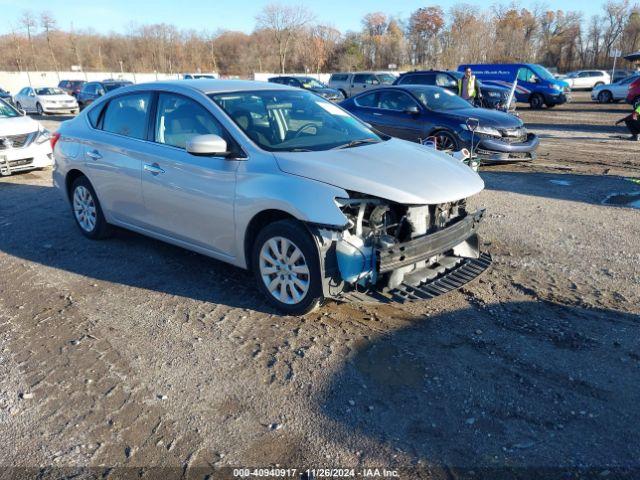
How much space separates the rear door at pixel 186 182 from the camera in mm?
4484

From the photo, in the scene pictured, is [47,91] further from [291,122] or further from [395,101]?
[291,122]

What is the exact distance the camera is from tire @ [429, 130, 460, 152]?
10.4 metres

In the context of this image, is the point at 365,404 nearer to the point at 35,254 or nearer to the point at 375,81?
the point at 35,254

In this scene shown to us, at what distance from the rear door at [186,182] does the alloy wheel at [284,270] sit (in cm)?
41

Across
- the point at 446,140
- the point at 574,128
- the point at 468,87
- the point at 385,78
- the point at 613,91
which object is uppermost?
the point at 385,78

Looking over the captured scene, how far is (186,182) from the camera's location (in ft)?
15.5

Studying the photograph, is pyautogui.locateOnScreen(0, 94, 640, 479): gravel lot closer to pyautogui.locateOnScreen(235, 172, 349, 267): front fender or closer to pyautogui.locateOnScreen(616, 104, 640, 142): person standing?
pyautogui.locateOnScreen(235, 172, 349, 267): front fender

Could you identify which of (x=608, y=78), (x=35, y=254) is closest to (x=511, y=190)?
(x=35, y=254)

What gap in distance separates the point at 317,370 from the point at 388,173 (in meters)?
1.58

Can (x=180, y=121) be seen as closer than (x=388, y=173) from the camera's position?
No

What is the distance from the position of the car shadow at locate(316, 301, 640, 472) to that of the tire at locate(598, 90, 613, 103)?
28546mm

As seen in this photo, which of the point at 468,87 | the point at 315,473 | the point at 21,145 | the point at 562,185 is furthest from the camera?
the point at 468,87

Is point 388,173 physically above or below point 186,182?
above

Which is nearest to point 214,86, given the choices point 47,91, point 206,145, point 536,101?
point 206,145
